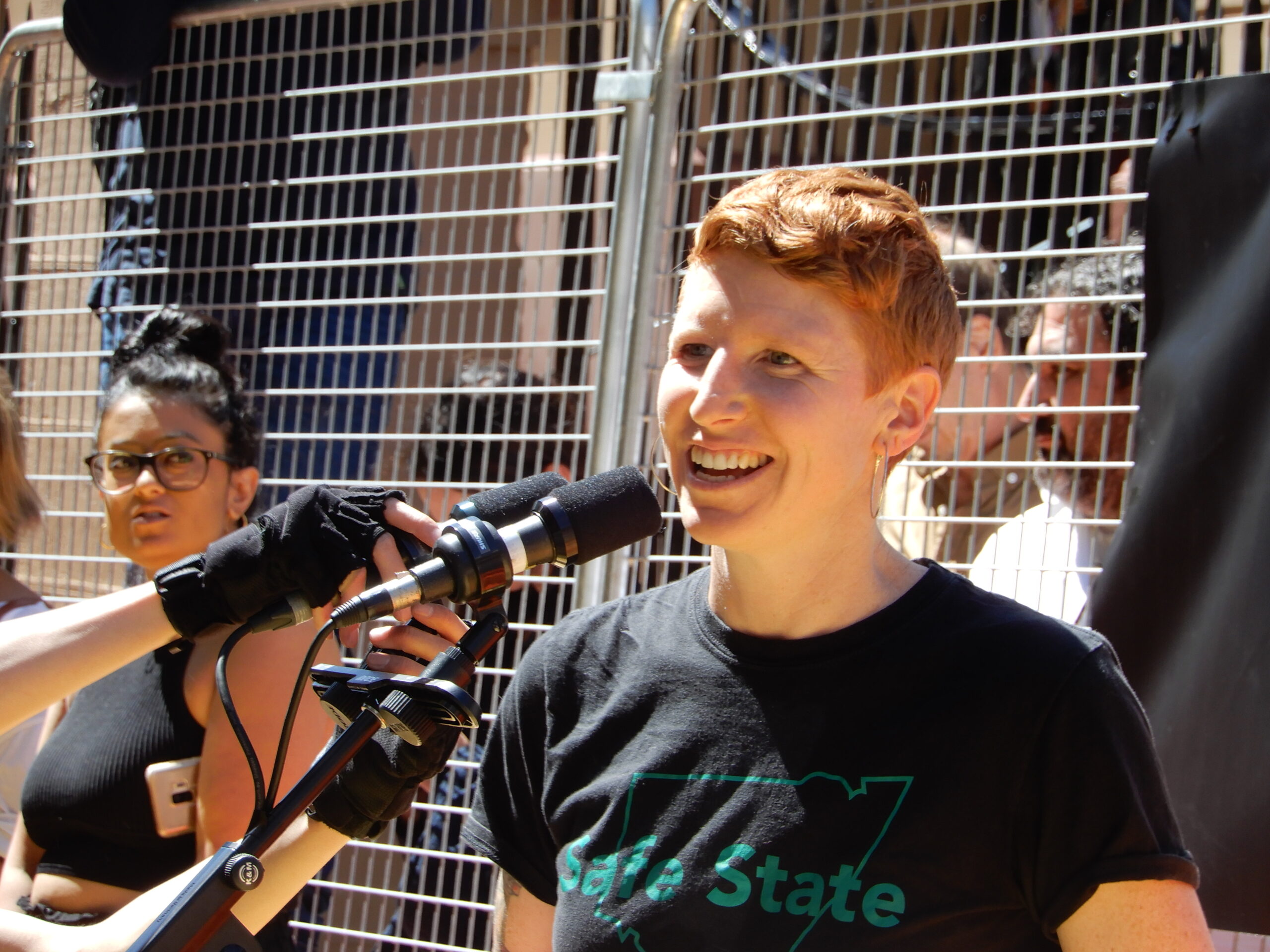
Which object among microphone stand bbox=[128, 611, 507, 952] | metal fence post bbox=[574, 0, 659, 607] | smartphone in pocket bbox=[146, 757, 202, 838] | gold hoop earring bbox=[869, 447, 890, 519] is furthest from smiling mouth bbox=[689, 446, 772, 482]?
smartphone in pocket bbox=[146, 757, 202, 838]

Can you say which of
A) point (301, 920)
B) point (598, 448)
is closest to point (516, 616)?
point (598, 448)

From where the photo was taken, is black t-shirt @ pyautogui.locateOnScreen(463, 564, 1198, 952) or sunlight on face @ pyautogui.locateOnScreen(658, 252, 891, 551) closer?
black t-shirt @ pyautogui.locateOnScreen(463, 564, 1198, 952)

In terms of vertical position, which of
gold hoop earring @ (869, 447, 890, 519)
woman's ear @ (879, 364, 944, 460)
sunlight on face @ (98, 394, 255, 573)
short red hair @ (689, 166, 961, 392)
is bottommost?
sunlight on face @ (98, 394, 255, 573)

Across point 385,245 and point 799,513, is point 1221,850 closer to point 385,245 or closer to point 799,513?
point 799,513

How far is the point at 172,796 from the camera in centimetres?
215

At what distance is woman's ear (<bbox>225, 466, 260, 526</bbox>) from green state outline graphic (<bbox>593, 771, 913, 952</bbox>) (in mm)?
1634

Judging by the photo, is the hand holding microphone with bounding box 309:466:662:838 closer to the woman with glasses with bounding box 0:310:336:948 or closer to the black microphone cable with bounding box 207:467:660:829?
the black microphone cable with bounding box 207:467:660:829

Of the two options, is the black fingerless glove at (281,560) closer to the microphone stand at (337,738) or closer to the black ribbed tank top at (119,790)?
the microphone stand at (337,738)

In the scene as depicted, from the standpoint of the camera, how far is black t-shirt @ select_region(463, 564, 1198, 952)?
1.32 metres

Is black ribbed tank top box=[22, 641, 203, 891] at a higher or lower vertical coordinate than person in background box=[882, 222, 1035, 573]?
lower

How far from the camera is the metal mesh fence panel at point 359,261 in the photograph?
2842 mm

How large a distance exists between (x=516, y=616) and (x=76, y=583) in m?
1.58

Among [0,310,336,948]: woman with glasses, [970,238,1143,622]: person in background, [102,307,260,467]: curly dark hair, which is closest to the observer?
[0,310,336,948]: woman with glasses

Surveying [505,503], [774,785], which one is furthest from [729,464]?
[774,785]
